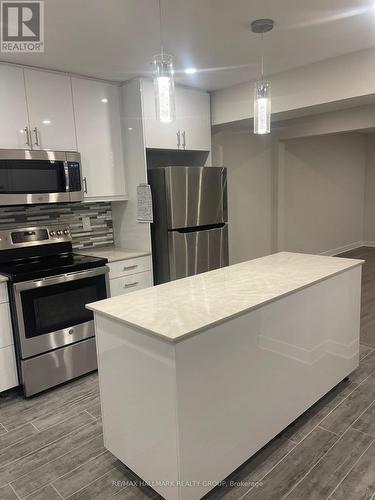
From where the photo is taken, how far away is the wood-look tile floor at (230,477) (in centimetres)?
178

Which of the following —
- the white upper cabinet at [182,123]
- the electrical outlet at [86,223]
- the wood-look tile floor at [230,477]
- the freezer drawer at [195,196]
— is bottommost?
the wood-look tile floor at [230,477]

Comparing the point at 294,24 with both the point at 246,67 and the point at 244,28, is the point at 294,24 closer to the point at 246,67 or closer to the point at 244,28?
the point at 244,28

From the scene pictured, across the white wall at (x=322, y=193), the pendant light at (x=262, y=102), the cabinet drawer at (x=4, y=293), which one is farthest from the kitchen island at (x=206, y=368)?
the white wall at (x=322, y=193)

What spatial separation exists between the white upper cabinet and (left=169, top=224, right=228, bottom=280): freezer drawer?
86 cm

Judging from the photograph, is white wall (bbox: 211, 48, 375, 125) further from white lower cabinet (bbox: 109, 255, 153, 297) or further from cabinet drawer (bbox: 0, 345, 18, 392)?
cabinet drawer (bbox: 0, 345, 18, 392)

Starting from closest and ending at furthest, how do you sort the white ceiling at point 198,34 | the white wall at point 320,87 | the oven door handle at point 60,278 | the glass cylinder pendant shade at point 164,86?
the glass cylinder pendant shade at point 164,86
the white ceiling at point 198,34
the oven door handle at point 60,278
the white wall at point 320,87

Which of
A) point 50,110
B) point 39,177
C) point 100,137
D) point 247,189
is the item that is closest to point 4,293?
point 39,177

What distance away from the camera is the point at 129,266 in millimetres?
3285

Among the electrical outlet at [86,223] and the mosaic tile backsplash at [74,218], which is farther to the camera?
the electrical outlet at [86,223]

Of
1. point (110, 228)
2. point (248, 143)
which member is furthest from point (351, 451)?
point (248, 143)

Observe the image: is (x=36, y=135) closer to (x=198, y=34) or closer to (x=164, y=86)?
(x=198, y=34)

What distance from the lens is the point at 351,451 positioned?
200 cm

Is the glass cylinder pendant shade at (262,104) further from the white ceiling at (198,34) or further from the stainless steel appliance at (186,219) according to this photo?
the stainless steel appliance at (186,219)

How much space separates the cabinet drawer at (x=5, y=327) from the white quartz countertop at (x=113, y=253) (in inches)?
34.3
